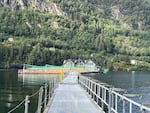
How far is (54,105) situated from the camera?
27.2 meters

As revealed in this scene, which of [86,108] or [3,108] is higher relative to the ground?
[86,108]

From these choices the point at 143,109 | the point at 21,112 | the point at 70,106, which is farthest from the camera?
the point at 21,112

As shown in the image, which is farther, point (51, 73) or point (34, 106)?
point (51, 73)

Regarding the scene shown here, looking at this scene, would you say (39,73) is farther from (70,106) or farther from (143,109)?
(143,109)

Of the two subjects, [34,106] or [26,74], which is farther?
[26,74]

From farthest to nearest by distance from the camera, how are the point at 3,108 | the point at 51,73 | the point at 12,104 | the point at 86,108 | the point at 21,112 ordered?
1. the point at 51,73
2. the point at 12,104
3. the point at 3,108
4. the point at 21,112
5. the point at 86,108

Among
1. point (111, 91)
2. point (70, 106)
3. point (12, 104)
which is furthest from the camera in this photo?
point (12, 104)

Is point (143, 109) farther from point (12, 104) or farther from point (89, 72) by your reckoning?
point (89, 72)

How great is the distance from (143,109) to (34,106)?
43.4 meters

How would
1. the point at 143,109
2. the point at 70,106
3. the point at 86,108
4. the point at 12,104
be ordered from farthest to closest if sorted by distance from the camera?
1. the point at 12,104
2. the point at 70,106
3. the point at 86,108
4. the point at 143,109

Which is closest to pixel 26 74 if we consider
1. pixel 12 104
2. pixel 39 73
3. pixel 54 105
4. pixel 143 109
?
pixel 39 73

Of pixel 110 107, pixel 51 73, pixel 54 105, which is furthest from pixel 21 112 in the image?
pixel 51 73

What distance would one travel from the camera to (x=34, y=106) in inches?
2103

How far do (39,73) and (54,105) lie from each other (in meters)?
145
